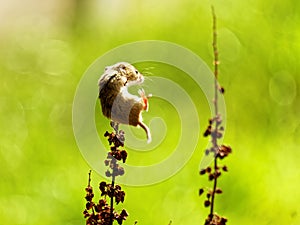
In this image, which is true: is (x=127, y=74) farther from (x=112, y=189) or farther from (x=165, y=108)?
(x=165, y=108)

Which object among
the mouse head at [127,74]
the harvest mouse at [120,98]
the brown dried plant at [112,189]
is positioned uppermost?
the mouse head at [127,74]

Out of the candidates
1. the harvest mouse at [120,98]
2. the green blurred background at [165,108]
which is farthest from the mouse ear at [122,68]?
the green blurred background at [165,108]

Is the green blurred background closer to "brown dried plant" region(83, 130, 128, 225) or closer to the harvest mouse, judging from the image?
"brown dried plant" region(83, 130, 128, 225)

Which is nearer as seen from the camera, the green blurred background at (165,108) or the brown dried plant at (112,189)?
the brown dried plant at (112,189)

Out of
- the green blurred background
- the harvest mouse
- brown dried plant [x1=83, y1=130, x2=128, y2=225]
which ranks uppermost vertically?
the green blurred background

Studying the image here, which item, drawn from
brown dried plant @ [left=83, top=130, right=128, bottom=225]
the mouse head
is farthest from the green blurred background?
the mouse head

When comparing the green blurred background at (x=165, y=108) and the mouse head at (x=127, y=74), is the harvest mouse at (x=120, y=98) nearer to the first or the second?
the mouse head at (x=127, y=74)
